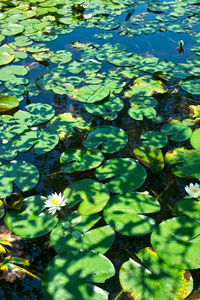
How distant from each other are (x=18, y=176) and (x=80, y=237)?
90 cm

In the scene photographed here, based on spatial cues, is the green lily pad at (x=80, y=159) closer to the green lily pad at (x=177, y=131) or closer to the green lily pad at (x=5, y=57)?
the green lily pad at (x=177, y=131)

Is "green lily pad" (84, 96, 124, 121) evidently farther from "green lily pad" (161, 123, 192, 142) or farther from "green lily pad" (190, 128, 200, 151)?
"green lily pad" (190, 128, 200, 151)

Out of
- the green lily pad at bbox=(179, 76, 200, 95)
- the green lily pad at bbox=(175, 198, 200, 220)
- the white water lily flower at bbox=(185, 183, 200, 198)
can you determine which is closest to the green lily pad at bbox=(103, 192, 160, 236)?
the green lily pad at bbox=(175, 198, 200, 220)

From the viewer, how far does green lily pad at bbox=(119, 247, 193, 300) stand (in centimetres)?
144

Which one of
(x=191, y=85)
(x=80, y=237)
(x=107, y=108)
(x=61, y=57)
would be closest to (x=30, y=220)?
(x=80, y=237)

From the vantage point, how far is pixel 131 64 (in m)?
3.75

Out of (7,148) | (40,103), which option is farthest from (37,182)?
(40,103)

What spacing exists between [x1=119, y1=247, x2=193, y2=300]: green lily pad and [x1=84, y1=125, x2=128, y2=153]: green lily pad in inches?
45.3

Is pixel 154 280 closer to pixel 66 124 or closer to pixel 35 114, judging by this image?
pixel 66 124

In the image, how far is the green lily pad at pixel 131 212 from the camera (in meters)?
1.74

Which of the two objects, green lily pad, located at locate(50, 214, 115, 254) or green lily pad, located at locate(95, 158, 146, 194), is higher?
green lily pad, located at locate(95, 158, 146, 194)

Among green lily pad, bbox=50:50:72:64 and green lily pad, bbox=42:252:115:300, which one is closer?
green lily pad, bbox=42:252:115:300

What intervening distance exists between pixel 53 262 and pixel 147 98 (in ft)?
7.53

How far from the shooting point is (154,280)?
1491 millimetres
